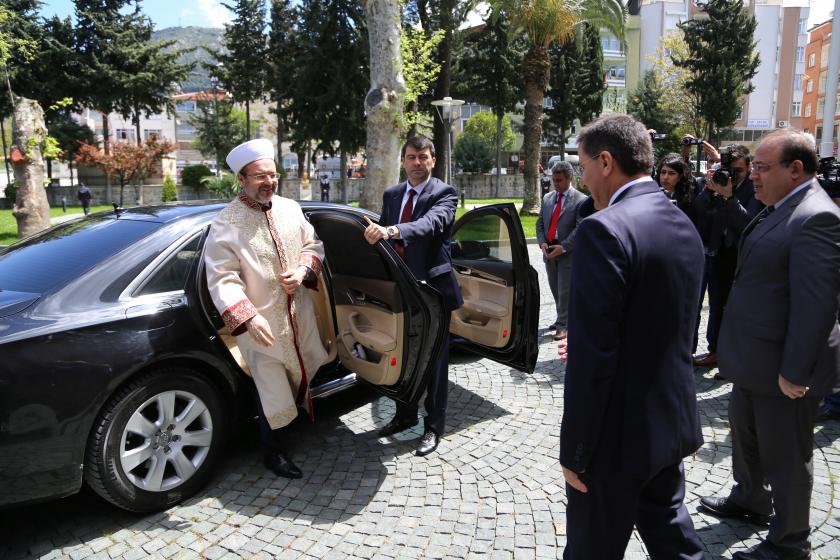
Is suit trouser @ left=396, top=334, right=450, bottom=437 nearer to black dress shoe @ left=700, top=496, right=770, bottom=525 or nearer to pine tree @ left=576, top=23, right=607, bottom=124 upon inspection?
black dress shoe @ left=700, top=496, right=770, bottom=525

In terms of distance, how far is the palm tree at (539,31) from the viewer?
19.8 meters

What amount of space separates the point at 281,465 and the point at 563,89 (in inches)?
1830

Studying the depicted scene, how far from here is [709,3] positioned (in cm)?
3850

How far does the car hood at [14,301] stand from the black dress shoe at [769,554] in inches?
138

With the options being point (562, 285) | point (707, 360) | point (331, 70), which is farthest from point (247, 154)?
point (331, 70)

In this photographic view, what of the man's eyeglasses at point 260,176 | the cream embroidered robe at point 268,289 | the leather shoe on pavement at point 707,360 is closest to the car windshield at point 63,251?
the cream embroidered robe at point 268,289

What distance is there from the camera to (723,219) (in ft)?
16.1

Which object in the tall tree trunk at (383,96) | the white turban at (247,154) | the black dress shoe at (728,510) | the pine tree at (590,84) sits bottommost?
the black dress shoe at (728,510)

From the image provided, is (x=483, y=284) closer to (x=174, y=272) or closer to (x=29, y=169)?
(x=174, y=272)

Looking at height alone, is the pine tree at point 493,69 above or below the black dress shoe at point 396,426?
above

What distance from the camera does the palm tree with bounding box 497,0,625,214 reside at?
1978cm

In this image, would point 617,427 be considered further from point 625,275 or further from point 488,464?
point 488,464

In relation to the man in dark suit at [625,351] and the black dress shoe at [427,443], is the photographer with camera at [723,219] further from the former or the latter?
the man in dark suit at [625,351]

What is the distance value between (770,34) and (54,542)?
8090cm
